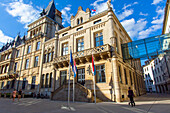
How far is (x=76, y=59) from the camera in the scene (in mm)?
17594

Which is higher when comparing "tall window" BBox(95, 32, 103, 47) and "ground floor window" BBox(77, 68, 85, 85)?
"tall window" BBox(95, 32, 103, 47)

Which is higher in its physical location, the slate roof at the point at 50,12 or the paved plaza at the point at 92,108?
the slate roof at the point at 50,12

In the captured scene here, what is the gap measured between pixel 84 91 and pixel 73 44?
9.78 meters

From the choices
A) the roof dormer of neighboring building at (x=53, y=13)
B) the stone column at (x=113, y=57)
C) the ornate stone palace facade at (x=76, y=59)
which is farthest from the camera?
the roof dormer of neighboring building at (x=53, y=13)

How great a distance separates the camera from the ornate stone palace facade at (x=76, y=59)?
14.5 m

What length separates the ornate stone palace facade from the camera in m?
14.5

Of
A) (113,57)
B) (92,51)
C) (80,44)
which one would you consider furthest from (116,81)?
(80,44)

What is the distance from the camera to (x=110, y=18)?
54.3ft

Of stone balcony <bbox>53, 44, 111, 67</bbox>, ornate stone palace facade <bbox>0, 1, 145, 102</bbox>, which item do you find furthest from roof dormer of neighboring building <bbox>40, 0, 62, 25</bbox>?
stone balcony <bbox>53, 44, 111, 67</bbox>

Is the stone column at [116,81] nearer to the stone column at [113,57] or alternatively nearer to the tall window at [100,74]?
the stone column at [113,57]

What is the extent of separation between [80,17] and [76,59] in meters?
8.94

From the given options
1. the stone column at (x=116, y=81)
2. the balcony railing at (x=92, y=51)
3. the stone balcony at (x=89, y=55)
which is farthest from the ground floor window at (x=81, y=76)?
the stone column at (x=116, y=81)

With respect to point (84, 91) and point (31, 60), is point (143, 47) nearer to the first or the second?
point (84, 91)

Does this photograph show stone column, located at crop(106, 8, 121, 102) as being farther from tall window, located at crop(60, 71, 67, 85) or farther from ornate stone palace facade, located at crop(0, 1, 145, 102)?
tall window, located at crop(60, 71, 67, 85)
